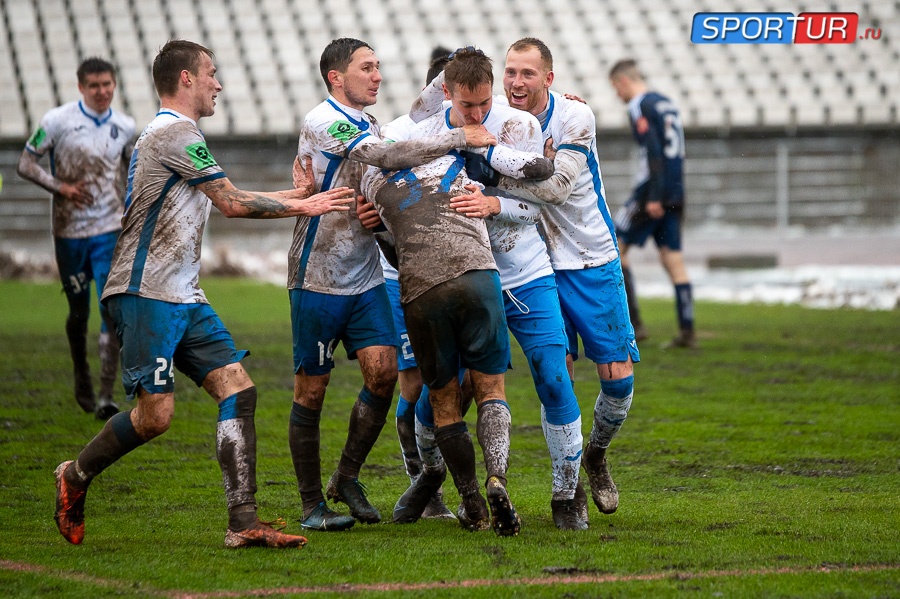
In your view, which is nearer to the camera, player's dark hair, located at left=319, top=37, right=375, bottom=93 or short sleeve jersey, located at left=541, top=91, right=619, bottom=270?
player's dark hair, located at left=319, top=37, right=375, bottom=93

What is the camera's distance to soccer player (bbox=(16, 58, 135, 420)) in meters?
8.05

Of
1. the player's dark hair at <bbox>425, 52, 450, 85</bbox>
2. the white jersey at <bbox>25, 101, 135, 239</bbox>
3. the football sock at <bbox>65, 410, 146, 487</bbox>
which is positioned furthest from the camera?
the white jersey at <bbox>25, 101, 135, 239</bbox>

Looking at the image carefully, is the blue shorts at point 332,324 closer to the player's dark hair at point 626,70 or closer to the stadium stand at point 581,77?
the player's dark hair at point 626,70

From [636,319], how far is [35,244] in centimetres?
1670

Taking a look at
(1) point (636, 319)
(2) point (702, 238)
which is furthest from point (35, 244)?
(1) point (636, 319)

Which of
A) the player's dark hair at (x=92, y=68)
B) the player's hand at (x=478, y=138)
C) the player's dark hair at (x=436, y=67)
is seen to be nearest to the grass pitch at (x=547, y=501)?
the player's hand at (x=478, y=138)

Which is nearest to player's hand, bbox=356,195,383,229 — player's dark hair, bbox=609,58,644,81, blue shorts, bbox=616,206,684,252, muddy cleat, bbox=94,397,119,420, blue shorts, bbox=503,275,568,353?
blue shorts, bbox=503,275,568,353

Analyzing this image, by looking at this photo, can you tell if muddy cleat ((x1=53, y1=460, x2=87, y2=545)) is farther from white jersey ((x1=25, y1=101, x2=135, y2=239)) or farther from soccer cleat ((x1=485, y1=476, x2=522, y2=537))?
white jersey ((x1=25, y1=101, x2=135, y2=239))

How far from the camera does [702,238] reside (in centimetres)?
2455

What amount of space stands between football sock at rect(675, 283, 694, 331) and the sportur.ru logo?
13.2ft

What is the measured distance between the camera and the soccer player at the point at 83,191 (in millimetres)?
8047

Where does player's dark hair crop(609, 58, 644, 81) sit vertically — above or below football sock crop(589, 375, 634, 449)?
above

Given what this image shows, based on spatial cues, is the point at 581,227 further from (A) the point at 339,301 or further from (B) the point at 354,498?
(B) the point at 354,498

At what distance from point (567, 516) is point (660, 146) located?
22.5 feet
